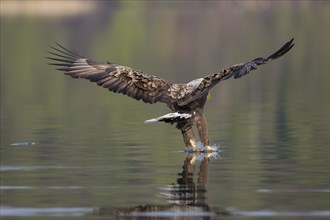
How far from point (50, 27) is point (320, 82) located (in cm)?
4698

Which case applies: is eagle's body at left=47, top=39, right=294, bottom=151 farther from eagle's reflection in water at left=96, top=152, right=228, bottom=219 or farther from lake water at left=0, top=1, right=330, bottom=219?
eagle's reflection in water at left=96, top=152, right=228, bottom=219

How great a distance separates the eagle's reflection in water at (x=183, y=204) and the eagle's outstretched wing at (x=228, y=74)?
1.32 meters

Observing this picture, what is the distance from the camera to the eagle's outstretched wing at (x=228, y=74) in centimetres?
1845

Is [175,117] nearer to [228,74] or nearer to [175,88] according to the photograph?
[175,88]

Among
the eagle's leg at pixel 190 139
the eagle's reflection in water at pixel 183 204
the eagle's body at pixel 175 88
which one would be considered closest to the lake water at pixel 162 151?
the eagle's reflection in water at pixel 183 204

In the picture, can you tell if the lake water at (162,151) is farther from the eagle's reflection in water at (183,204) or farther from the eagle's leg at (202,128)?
the eagle's leg at (202,128)

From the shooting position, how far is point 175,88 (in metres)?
19.4

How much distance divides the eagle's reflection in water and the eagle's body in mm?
1372

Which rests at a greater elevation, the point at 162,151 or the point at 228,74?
the point at 228,74

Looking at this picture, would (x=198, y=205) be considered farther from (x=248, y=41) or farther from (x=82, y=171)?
(x=248, y=41)

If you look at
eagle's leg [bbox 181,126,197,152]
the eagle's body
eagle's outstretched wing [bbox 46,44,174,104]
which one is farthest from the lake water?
eagle's outstretched wing [bbox 46,44,174,104]

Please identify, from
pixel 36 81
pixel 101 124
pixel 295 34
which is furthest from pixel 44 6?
pixel 101 124

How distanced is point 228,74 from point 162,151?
182 cm

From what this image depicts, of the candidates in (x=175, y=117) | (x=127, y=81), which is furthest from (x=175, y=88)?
(x=127, y=81)
